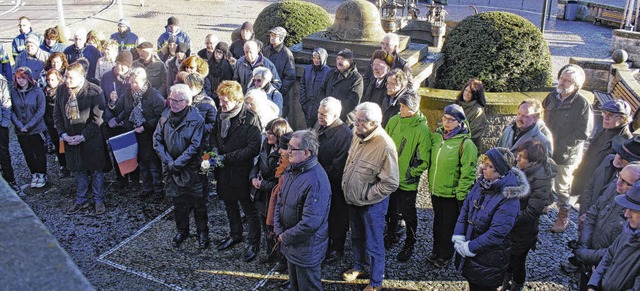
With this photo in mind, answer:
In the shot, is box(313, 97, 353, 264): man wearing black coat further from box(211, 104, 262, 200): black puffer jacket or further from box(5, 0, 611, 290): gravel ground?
box(211, 104, 262, 200): black puffer jacket

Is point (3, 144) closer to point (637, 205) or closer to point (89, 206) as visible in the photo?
point (89, 206)

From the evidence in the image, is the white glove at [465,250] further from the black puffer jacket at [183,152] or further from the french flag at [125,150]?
the french flag at [125,150]

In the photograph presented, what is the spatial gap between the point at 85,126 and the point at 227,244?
2.49 metres

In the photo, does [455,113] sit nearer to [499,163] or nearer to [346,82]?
[499,163]

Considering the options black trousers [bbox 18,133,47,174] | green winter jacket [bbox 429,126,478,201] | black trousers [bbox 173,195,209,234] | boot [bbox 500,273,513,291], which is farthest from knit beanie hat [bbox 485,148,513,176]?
black trousers [bbox 18,133,47,174]

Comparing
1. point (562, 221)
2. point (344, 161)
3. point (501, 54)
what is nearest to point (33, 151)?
point (344, 161)

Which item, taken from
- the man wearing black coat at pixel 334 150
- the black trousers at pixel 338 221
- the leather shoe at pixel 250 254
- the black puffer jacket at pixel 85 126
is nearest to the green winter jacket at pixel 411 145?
the man wearing black coat at pixel 334 150

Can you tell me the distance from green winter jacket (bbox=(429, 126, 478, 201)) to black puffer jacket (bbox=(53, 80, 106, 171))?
4262 millimetres

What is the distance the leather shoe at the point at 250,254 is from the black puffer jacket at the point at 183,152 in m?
0.81

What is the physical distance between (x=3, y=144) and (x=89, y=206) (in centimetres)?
167

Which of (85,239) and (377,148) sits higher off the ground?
(377,148)

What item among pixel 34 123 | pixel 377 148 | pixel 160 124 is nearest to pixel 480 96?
pixel 377 148

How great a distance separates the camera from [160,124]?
21.1 ft

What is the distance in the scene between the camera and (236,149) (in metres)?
6.13
